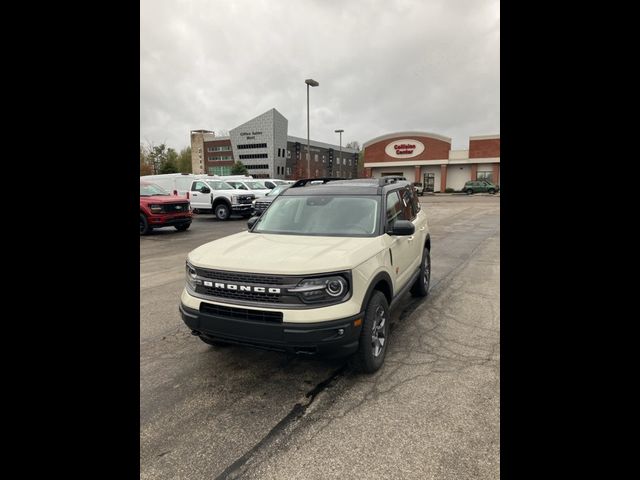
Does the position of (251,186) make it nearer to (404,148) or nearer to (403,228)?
(403,228)

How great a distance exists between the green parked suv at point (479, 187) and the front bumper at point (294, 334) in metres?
42.4

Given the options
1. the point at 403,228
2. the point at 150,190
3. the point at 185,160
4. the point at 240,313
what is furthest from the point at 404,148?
the point at 185,160

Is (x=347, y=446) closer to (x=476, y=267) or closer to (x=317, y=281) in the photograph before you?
(x=317, y=281)

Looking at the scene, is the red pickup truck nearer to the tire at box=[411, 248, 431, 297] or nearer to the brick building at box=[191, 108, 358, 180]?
the tire at box=[411, 248, 431, 297]

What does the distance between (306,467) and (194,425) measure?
3.16 ft

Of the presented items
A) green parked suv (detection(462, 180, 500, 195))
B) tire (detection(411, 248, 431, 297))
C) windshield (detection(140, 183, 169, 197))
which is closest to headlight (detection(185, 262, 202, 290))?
tire (detection(411, 248, 431, 297))

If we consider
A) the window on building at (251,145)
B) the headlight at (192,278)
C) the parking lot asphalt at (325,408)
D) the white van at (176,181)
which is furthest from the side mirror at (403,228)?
the window on building at (251,145)

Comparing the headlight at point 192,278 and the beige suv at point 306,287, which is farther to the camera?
the headlight at point 192,278

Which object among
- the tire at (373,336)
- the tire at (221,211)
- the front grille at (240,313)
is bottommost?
the tire at (373,336)

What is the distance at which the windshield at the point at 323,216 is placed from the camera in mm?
4117

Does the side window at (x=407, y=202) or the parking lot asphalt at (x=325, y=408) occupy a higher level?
the side window at (x=407, y=202)

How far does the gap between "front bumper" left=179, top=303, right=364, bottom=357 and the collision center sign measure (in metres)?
47.4

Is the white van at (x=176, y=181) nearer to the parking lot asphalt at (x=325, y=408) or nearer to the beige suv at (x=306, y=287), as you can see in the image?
the parking lot asphalt at (x=325, y=408)
